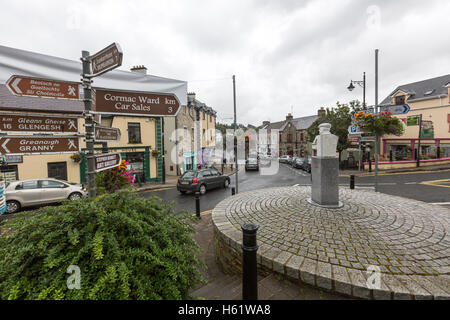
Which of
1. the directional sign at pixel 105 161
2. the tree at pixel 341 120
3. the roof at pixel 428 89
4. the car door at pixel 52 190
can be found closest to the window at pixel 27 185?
the car door at pixel 52 190

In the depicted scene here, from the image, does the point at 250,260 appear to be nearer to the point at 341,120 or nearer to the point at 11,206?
the point at 11,206

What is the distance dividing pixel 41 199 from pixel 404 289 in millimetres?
12346

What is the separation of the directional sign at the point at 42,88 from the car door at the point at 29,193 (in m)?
9.25

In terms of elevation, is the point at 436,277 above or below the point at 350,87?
below

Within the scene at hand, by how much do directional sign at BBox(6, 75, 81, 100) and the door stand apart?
43.4 feet

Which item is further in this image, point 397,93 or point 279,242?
point 397,93

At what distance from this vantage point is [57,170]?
41.5ft

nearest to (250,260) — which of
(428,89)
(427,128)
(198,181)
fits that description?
(198,181)

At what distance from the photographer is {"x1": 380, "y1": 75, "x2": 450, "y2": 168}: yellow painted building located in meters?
21.3

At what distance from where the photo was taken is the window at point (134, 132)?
631 inches

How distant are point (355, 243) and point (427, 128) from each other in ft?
93.5
